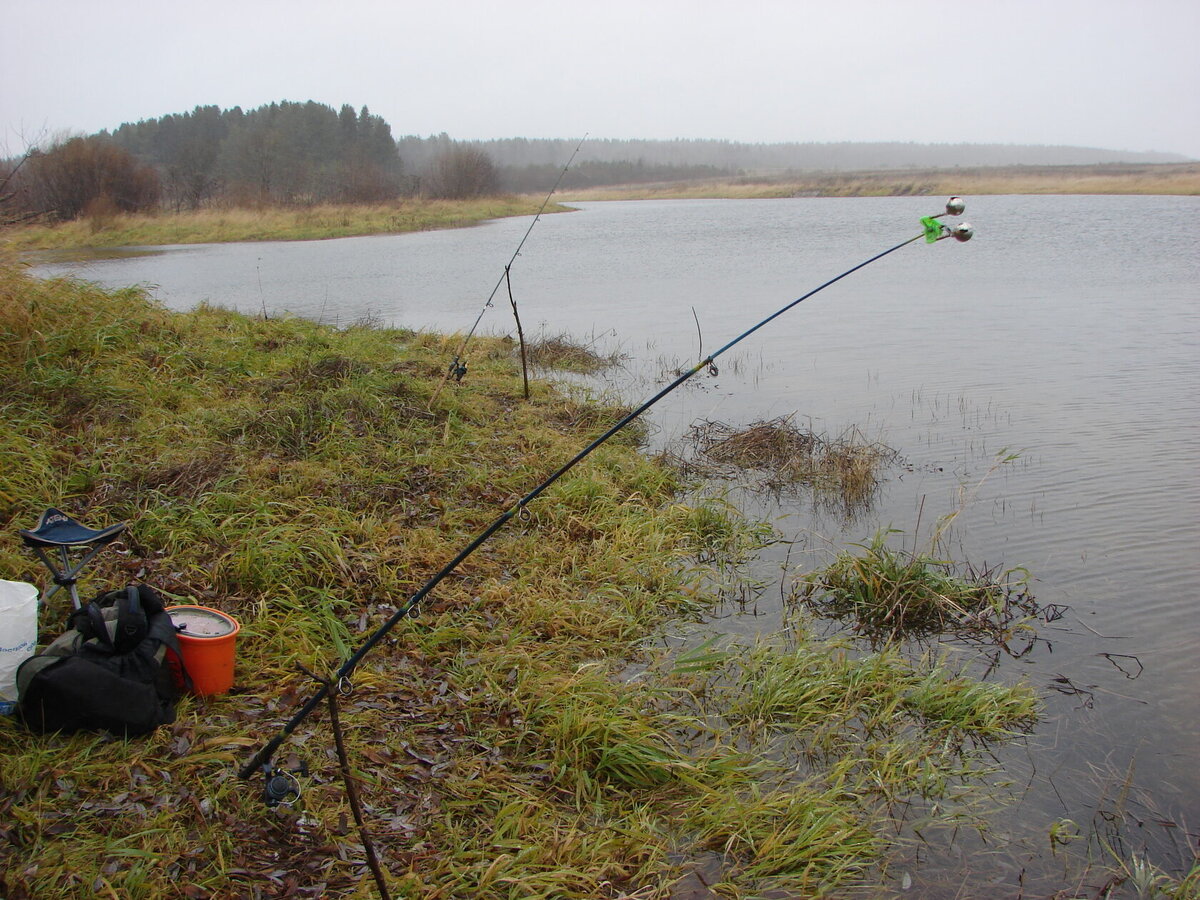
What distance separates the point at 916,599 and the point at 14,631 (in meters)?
4.10

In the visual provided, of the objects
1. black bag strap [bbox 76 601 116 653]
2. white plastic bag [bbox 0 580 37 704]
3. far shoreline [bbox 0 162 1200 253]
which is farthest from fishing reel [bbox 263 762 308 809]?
far shoreline [bbox 0 162 1200 253]

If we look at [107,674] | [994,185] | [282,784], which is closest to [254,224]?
[107,674]

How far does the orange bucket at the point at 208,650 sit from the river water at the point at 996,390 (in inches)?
99.4

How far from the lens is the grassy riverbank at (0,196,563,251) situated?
95.3 ft

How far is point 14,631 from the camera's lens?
9.72 ft

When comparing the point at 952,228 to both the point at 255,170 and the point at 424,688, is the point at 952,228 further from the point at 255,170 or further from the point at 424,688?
the point at 255,170

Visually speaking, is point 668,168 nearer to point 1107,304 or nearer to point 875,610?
point 1107,304

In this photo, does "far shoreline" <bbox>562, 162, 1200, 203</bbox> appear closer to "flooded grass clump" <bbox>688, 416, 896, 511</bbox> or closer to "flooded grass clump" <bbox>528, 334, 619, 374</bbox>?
"flooded grass clump" <bbox>528, 334, 619, 374</bbox>

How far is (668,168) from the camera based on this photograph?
299 ft

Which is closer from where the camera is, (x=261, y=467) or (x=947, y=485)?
(x=261, y=467)

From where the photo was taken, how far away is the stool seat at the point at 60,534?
3084mm

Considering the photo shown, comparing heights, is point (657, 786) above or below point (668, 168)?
below

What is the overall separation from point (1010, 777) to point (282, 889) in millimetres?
2695

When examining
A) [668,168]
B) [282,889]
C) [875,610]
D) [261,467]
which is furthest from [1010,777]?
[668,168]
